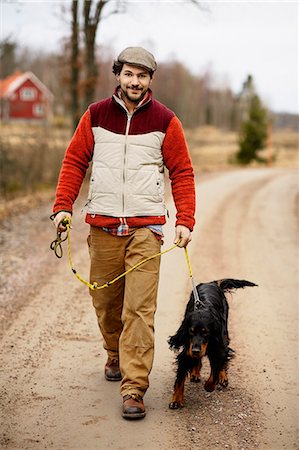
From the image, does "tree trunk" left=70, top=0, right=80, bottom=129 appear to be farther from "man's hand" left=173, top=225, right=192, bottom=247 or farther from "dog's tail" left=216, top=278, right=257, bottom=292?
"man's hand" left=173, top=225, right=192, bottom=247

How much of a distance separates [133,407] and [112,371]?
0.70 meters

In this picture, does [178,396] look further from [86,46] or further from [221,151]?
[221,151]

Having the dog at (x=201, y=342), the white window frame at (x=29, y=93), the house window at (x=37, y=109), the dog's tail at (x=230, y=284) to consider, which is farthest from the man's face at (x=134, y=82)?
the house window at (x=37, y=109)

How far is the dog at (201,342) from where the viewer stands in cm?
430

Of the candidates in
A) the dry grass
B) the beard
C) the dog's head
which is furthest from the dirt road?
the dry grass

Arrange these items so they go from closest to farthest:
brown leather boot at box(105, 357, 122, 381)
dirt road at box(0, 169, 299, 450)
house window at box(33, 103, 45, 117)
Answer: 1. dirt road at box(0, 169, 299, 450)
2. brown leather boot at box(105, 357, 122, 381)
3. house window at box(33, 103, 45, 117)

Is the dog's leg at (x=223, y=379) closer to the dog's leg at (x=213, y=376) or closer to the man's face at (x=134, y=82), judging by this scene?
the dog's leg at (x=213, y=376)

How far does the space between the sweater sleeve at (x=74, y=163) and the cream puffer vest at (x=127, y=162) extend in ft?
0.23

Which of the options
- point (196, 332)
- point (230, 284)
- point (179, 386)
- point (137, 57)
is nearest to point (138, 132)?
point (137, 57)

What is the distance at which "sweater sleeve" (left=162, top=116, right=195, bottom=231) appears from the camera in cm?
445

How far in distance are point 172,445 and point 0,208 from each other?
33.8 feet

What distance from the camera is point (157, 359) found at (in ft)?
17.9

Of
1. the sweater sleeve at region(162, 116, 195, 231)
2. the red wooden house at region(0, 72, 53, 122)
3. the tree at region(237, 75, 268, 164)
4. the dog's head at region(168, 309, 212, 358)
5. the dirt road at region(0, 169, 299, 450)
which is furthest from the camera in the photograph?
the red wooden house at region(0, 72, 53, 122)

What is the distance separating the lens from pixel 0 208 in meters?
13.6
